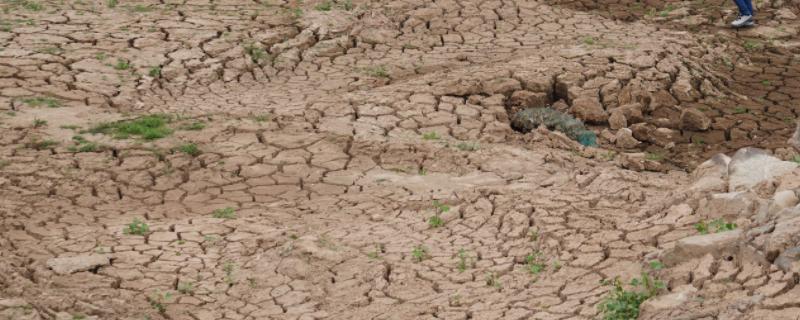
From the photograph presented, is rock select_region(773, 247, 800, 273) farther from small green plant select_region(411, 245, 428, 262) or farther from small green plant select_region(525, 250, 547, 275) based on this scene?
small green plant select_region(411, 245, 428, 262)

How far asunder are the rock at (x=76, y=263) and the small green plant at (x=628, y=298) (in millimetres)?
2484

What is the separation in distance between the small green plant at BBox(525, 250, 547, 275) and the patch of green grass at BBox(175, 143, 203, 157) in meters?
2.47

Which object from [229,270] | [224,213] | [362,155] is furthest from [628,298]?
[362,155]

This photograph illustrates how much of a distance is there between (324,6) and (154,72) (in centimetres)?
185

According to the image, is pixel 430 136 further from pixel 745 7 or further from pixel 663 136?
pixel 745 7

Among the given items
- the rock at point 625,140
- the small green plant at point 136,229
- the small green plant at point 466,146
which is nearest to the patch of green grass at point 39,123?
the small green plant at point 136,229

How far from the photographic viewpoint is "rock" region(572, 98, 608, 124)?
27.8 feet

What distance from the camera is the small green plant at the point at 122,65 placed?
344 inches

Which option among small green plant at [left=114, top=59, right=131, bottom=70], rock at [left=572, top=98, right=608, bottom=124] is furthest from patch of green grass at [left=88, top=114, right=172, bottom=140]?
rock at [left=572, top=98, right=608, bottom=124]

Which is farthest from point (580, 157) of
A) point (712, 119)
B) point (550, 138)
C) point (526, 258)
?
point (526, 258)

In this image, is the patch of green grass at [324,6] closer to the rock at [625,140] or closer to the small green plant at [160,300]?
the rock at [625,140]

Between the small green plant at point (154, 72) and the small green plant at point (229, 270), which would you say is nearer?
the small green plant at point (229, 270)

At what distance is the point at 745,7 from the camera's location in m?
10.4

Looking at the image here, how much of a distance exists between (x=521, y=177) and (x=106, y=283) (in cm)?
254
